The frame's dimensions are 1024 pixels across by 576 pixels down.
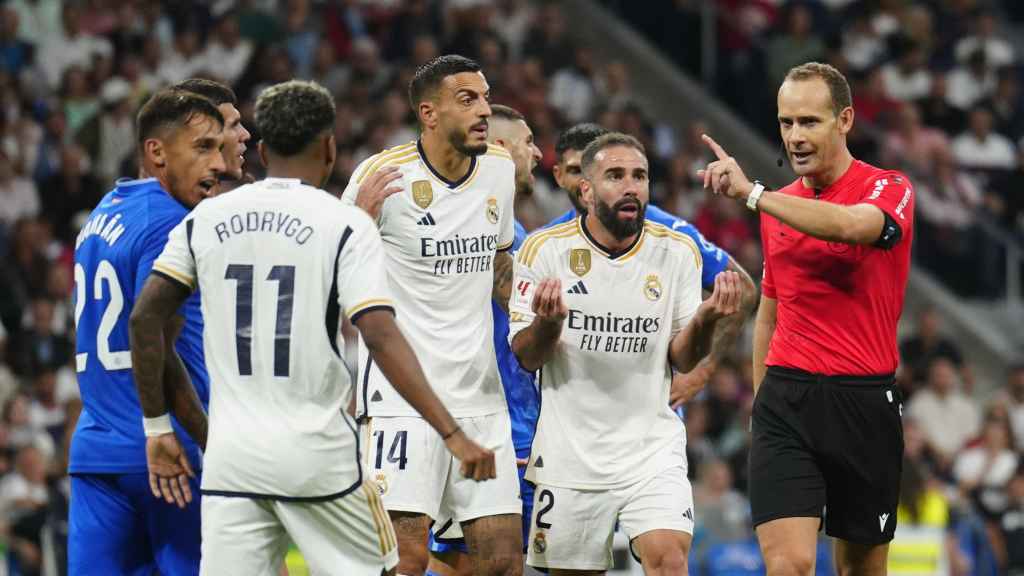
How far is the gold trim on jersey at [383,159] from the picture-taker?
767 cm

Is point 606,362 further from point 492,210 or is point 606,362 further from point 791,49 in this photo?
point 791,49

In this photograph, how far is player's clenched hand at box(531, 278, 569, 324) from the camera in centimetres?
709

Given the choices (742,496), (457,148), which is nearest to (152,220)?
(457,148)

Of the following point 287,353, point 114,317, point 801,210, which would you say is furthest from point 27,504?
point 801,210

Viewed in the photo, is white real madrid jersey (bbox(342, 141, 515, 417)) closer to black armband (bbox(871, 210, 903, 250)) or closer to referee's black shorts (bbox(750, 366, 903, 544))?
referee's black shorts (bbox(750, 366, 903, 544))

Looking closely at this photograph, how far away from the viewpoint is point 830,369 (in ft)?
23.0

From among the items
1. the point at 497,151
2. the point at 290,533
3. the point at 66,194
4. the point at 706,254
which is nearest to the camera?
the point at 290,533

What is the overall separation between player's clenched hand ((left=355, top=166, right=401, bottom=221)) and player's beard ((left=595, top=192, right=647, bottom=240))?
108 cm

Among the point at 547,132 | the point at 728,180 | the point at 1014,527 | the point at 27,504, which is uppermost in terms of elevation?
the point at 547,132

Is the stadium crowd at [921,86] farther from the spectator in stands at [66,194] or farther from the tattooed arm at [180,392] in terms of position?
the tattooed arm at [180,392]

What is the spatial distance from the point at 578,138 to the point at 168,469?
146 inches

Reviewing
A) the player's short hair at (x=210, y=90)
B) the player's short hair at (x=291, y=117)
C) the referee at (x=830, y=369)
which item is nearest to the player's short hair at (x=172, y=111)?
the player's short hair at (x=210, y=90)

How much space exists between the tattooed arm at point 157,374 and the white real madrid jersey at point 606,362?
6.99 ft

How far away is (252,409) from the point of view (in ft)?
18.6
